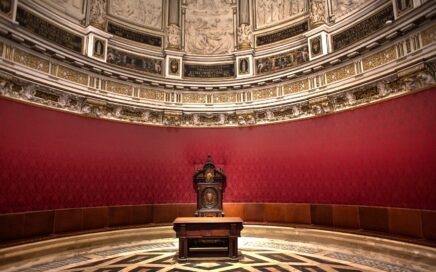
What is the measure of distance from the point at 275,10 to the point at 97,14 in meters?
6.28

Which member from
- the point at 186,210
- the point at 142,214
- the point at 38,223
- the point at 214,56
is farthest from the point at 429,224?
the point at 38,223

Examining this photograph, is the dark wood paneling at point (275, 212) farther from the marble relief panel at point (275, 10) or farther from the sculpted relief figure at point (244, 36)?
the marble relief panel at point (275, 10)

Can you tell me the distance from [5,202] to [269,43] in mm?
9266

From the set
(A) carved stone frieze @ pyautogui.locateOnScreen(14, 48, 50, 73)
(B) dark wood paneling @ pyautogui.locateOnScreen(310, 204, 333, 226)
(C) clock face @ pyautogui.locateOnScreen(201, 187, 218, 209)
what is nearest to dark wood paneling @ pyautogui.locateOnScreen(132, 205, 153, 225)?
(C) clock face @ pyautogui.locateOnScreen(201, 187, 218, 209)

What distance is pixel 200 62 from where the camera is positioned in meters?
10.5

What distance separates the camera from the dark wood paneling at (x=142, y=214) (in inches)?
341

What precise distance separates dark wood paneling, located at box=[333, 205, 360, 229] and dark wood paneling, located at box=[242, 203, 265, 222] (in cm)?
235

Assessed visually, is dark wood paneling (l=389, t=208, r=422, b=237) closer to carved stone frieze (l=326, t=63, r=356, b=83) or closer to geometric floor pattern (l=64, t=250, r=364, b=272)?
geometric floor pattern (l=64, t=250, r=364, b=272)

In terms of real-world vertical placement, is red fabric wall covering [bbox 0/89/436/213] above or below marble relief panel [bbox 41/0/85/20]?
below

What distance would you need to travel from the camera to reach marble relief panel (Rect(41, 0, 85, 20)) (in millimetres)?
7852

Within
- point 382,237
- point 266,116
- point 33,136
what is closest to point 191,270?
point 382,237

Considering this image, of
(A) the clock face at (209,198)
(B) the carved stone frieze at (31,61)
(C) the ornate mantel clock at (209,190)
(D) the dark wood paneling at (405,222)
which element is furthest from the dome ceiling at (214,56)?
(D) the dark wood paneling at (405,222)

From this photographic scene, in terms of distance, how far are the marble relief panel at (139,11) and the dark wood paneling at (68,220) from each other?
6.68m

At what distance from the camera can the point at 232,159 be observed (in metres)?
9.73
